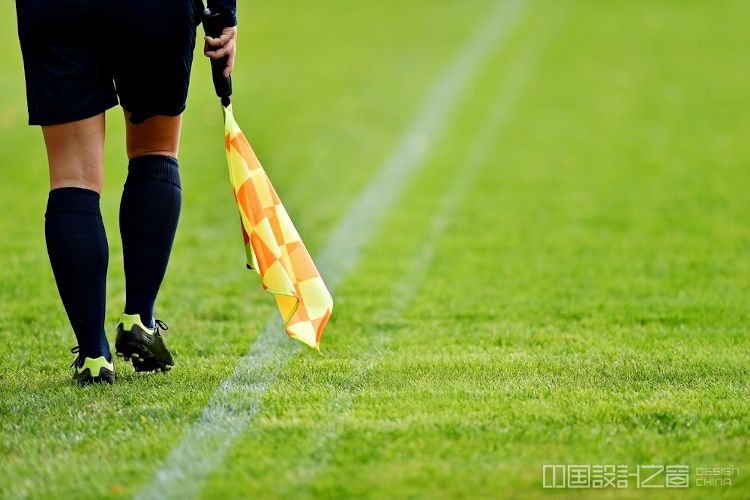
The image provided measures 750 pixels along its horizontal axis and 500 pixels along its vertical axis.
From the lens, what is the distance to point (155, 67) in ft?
12.0

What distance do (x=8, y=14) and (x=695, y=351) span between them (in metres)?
19.3

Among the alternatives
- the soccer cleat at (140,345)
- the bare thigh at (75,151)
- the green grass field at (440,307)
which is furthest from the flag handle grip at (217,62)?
the green grass field at (440,307)

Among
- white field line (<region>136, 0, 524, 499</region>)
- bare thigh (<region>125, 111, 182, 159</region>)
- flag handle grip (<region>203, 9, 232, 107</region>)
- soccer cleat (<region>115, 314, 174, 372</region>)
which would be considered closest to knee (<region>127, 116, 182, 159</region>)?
bare thigh (<region>125, 111, 182, 159</region>)

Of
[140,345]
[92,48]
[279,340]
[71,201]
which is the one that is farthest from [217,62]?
[279,340]

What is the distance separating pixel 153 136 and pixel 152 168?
10 cm

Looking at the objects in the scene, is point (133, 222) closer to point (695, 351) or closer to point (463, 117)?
point (695, 351)

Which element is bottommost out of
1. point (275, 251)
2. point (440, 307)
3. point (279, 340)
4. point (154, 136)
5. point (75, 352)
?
point (440, 307)

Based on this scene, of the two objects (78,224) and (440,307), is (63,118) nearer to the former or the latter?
(78,224)

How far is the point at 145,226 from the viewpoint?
12.7 feet

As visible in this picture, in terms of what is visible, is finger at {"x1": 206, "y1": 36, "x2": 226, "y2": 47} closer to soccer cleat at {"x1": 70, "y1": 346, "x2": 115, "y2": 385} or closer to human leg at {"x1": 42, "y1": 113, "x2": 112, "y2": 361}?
human leg at {"x1": 42, "y1": 113, "x2": 112, "y2": 361}

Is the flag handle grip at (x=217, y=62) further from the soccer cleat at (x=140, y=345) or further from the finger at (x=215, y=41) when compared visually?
the soccer cleat at (x=140, y=345)

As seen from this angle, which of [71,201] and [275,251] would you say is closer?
[71,201]

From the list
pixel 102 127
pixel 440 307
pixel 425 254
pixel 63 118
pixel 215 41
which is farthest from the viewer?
pixel 425 254

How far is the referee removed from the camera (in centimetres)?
357
